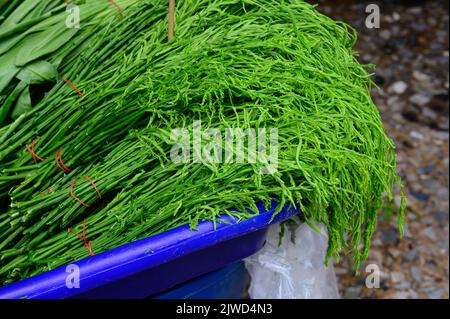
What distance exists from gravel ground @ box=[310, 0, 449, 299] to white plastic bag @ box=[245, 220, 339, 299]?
0.76 metres

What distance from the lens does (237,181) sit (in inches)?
59.4

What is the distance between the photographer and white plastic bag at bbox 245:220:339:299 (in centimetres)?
191

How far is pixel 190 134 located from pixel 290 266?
0.61 m

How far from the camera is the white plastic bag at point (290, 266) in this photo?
191 cm

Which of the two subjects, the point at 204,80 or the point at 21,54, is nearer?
the point at 204,80

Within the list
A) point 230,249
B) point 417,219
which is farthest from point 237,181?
point 417,219

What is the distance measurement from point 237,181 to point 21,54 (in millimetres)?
772

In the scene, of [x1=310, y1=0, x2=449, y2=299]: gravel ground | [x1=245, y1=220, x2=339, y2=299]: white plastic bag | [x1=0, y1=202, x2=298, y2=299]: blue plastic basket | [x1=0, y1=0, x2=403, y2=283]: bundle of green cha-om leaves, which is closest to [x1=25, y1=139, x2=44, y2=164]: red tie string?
[x1=0, y1=0, x2=403, y2=283]: bundle of green cha-om leaves

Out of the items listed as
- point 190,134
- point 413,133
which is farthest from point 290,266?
point 413,133

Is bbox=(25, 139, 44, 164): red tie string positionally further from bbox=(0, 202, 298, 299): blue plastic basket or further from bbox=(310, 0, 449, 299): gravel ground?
bbox=(310, 0, 449, 299): gravel ground

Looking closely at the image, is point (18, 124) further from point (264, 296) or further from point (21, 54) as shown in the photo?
point (264, 296)

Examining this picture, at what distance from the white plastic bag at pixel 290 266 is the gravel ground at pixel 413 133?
76 cm

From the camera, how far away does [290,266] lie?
1.93m

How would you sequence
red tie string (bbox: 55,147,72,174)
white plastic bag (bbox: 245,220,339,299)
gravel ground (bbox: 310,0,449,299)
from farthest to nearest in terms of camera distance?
gravel ground (bbox: 310,0,449,299) → white plastic bag (bbox: 245,220,339,299) → red tie string (bbox: 55,147,72,174)
